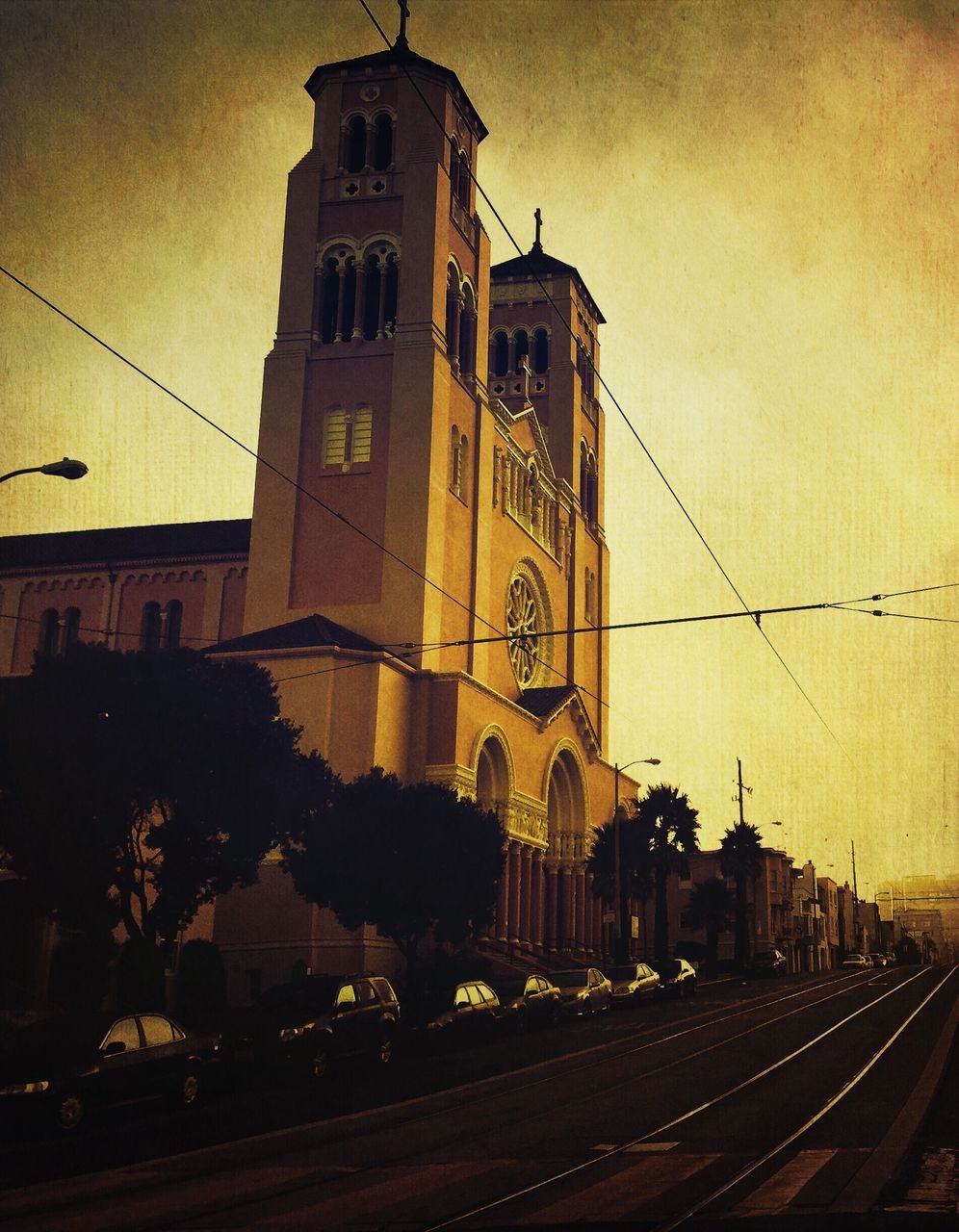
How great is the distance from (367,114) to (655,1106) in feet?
157

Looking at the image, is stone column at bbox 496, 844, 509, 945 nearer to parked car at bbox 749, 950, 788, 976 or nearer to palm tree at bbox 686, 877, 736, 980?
parked car at bbox 749, 950, 788, 976

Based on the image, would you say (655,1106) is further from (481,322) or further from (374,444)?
(481,322)

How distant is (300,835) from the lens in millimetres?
37938

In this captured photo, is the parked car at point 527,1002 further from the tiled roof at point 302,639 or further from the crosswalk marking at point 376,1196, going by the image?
the crosswalk marking at point 376,1196

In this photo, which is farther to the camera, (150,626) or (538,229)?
(538,229)

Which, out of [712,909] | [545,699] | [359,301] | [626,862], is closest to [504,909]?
[626,862]

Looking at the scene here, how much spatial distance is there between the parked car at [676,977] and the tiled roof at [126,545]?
82.0ft

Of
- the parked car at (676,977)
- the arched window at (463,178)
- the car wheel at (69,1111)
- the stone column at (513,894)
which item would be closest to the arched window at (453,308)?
the arched window at (463,178)

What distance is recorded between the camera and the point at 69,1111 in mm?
16484

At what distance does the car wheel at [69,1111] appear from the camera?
1634cm

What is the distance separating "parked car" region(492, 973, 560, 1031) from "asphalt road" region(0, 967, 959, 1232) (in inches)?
233

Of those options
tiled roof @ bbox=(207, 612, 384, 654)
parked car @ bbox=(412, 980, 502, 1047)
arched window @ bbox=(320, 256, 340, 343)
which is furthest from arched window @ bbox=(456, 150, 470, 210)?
parked car @ bbox=(412, 980, 502, 1047)

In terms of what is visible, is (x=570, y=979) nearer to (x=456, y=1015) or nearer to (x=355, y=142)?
(x=456, y=1015)

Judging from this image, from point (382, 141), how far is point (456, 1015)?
129ft
